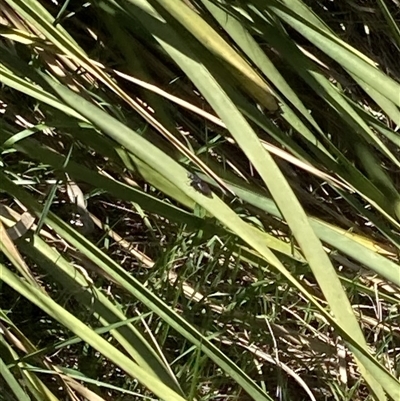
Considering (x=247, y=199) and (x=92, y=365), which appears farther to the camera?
(x=92, y=365)

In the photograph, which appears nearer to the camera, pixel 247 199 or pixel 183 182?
pixel 183 182

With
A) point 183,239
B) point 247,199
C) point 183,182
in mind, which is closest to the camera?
point 183,182

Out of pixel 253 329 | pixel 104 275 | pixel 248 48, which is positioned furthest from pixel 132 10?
pixel 253 329

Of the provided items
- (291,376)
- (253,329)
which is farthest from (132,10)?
(291,376)

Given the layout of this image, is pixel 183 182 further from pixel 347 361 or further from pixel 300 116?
pixel 347 361

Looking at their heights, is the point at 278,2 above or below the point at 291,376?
above

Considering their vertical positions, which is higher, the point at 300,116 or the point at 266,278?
the point at 300,116

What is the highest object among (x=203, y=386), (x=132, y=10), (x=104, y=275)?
(x=132, y=10)

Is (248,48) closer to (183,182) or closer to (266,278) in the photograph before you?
(183,182)

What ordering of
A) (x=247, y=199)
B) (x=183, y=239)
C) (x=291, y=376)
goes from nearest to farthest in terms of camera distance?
(x=247, y=199)
(x=183, y=239)
(x=291, y=376)

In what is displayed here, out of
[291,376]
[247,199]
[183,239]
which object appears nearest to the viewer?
[247,199]
